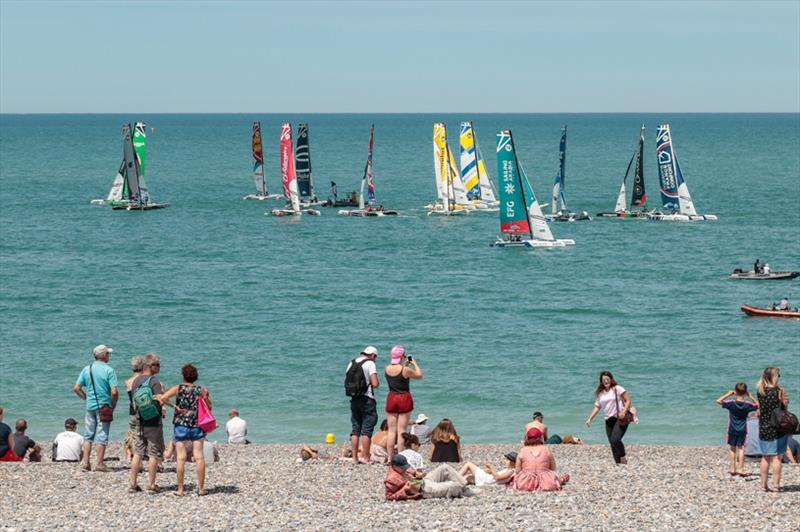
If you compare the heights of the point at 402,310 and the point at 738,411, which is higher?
the point at 738,411

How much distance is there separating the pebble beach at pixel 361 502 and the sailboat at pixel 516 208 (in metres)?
50.4

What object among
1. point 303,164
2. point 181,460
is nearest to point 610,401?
point 181,460

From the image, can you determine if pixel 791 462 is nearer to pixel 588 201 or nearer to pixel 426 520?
pixel 426 520

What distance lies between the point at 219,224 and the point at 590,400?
182 feet

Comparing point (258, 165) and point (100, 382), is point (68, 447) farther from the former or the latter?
point (258, 165)

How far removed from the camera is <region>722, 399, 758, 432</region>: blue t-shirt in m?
18.8

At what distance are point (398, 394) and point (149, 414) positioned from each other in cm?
378

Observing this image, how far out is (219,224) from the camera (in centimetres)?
8831

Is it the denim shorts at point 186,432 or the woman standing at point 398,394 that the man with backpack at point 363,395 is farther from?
the denim shorts at point 186,432

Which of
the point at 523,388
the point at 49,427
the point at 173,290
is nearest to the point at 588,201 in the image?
the point at 173,290

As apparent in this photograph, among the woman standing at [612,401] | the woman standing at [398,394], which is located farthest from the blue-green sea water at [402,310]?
the woman standing at [398,394]

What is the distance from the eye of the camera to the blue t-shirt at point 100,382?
18594 millimetres

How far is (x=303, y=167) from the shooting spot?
9525 centimetres

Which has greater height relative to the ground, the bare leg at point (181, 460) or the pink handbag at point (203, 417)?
the pink handbag at point (203, 417)
